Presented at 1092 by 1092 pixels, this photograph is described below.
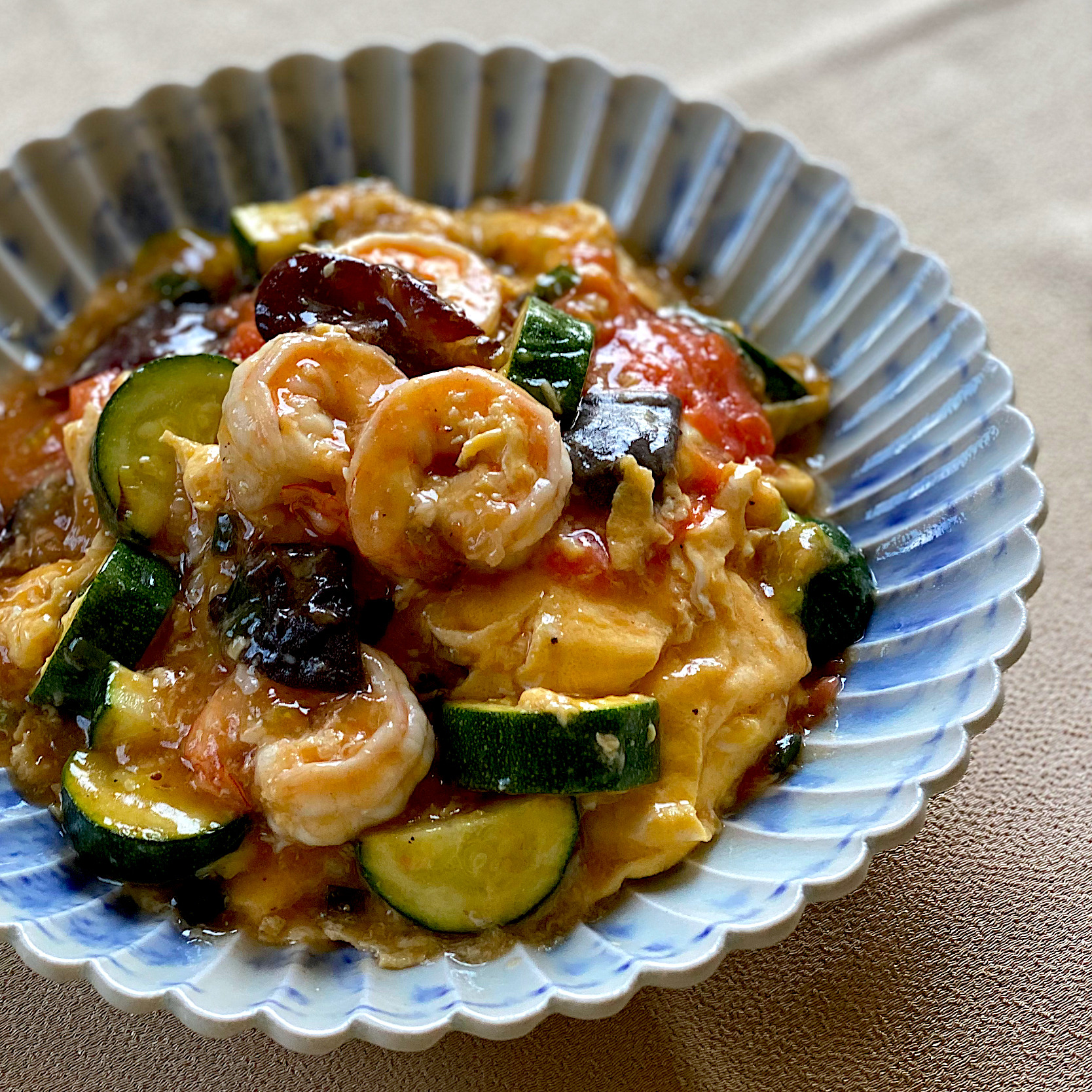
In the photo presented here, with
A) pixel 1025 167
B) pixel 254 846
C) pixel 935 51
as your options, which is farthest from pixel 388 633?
pixel 935 51

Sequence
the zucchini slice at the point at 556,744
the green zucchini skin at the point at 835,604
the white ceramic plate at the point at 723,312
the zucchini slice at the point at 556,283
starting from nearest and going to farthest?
the white ceramic plate at the point at 723,312 < the zucchini slice at the point at 556,744 < the green zucchini skin at the point at 835,604 < the zucchini slice at the point at 556,283

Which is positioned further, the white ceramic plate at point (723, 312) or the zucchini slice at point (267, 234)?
the zucchini slice at point (267, 234)

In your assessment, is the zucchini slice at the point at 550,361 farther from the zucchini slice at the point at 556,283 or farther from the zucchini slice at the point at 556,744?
the zucchini slice at the point at 556,744

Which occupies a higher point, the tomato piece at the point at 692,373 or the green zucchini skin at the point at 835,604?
the tomato piece at the point at 692,373

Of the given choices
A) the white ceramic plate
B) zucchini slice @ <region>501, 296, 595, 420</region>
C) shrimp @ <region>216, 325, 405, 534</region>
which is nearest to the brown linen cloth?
the white ceramic plate

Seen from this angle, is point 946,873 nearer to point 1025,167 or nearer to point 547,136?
point 547,136

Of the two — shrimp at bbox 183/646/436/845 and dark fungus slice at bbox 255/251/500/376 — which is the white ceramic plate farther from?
dark fungus slice at bbox 255/251/500/376

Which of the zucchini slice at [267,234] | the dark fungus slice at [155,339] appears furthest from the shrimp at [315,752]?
the zucchini slice at [267,234]
